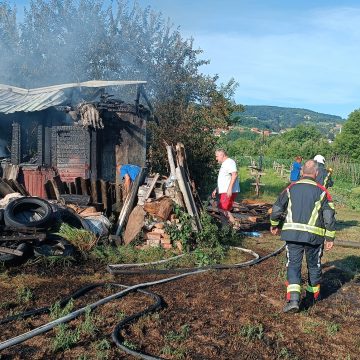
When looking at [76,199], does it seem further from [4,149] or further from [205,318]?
[205,318]

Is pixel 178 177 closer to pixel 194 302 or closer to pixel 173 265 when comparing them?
pixel 173 265

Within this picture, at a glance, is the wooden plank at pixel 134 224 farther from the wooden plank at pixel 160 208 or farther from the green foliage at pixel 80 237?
the green foliage at pixel 80 237

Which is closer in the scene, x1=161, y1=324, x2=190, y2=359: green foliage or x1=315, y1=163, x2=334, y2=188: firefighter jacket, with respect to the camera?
x1=161, y1=324, x2=190, y2=359: green foliage

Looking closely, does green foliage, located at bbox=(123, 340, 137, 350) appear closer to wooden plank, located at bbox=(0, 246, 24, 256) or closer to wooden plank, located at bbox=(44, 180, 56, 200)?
wooden plank, located at bbox=(0, 246, 24, 256)

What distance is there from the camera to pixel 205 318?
554 cm

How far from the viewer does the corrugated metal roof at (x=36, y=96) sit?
1269 centimetres

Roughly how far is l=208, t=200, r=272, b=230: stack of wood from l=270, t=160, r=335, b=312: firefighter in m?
4.40

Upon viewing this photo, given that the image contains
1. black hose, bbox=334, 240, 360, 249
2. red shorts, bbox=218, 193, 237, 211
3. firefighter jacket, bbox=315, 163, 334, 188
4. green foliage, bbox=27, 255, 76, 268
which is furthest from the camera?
firefighter jacket, bbox=315, 163, 334, 188

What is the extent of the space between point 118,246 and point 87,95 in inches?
271

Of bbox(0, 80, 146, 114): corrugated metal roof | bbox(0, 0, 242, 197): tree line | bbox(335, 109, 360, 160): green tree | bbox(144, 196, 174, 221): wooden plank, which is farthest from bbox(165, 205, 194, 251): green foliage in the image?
bbox(335, 109, 360, 160): green tree

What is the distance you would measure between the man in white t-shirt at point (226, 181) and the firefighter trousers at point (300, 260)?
3.90m

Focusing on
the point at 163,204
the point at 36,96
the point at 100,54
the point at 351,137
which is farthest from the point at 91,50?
the point at 351,137

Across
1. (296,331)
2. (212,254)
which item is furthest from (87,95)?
(296,331)

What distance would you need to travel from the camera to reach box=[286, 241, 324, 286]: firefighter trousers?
599 centimetres
